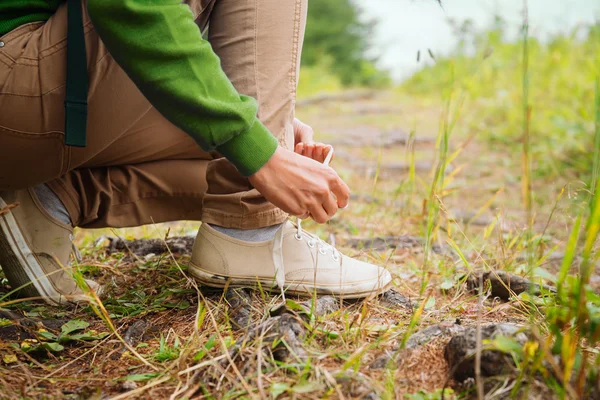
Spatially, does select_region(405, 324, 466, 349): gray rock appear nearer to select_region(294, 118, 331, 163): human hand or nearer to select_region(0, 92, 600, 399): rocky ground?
select_region(0, 92, 600, 399): rocky ground

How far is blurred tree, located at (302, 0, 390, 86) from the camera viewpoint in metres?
15.4

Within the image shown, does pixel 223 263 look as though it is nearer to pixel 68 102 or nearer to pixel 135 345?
pixel 135 345

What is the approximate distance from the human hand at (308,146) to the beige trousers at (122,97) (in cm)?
15

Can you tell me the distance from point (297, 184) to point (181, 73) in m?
0.33

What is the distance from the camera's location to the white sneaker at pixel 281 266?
55.3 inches

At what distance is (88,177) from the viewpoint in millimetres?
1622

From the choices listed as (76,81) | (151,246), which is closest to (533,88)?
(151,246)

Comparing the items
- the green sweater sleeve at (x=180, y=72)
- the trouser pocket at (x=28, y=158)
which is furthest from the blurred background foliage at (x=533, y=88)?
the trouser pocket at (x=28, y=158)

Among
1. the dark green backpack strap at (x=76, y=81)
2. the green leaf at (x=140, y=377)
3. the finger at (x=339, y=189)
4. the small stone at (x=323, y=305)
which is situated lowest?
the green leaf at (x=140, y=377)

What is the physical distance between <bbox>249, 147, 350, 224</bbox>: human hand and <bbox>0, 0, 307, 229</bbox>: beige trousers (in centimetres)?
17

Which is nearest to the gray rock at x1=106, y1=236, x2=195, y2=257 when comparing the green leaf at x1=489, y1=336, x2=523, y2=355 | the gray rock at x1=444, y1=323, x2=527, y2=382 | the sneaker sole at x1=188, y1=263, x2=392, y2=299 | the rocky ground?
the rocky ground

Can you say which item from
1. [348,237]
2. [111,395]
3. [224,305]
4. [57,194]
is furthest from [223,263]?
[348,237]

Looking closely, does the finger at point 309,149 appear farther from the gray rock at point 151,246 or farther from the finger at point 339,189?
the gray rock at point 151,246

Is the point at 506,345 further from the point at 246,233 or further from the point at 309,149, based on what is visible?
the point at 309,149
